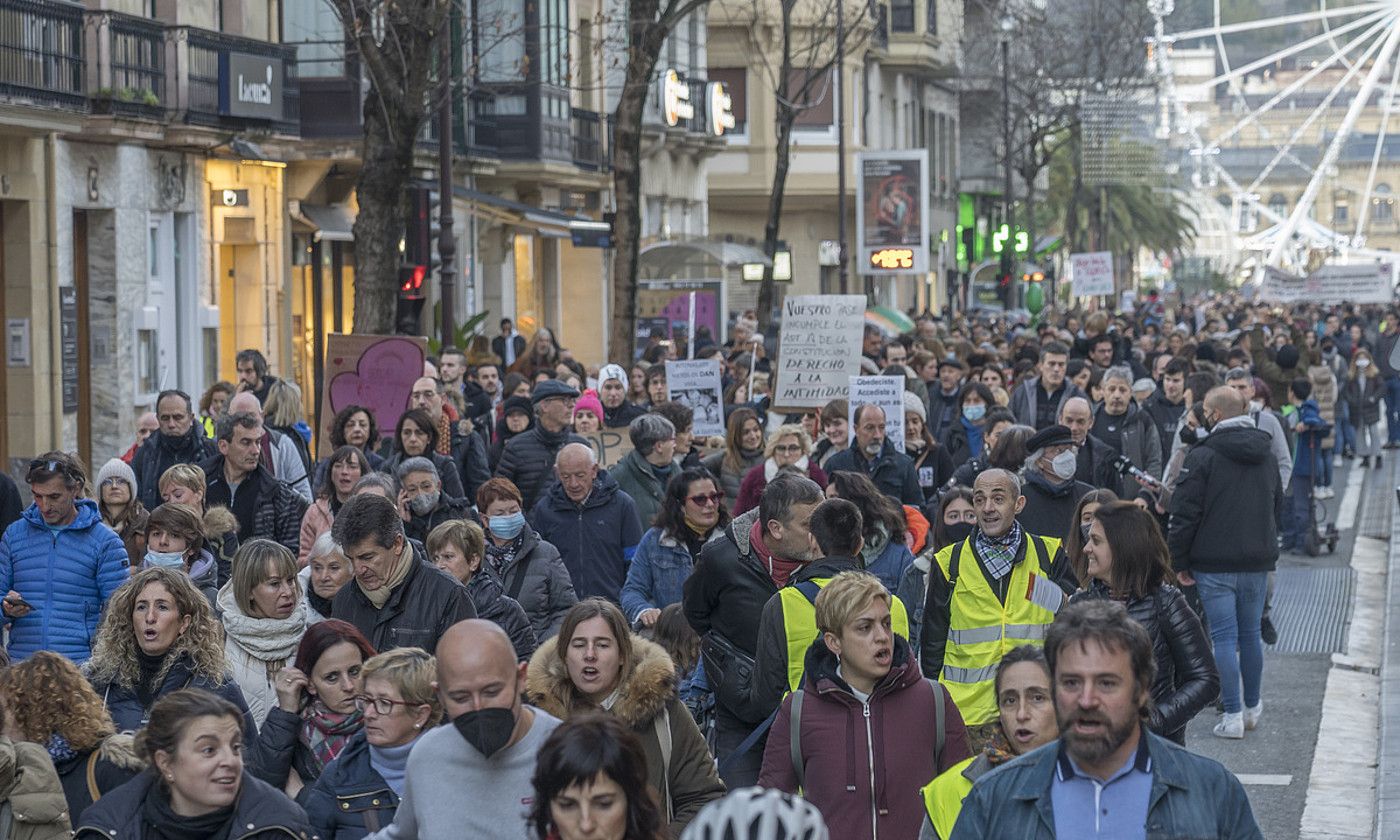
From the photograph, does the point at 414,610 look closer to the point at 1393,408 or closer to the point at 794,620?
the point at 794,620

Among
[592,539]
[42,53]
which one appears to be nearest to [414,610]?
[592,539]

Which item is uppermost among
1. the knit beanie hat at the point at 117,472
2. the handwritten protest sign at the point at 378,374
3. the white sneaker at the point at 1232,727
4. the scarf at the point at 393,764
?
the handwritten protest sign at the point at 378,374

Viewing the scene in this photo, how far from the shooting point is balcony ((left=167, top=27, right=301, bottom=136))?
1003 inches

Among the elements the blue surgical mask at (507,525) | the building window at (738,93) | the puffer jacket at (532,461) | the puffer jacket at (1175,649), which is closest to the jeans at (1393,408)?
the puffer jacket at (532,461)

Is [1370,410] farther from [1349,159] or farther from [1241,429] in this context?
[1349,159]

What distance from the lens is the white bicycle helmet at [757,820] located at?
355 cm

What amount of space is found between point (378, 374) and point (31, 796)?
33.8ft

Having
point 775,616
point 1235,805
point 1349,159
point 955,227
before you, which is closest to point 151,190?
point 775,616

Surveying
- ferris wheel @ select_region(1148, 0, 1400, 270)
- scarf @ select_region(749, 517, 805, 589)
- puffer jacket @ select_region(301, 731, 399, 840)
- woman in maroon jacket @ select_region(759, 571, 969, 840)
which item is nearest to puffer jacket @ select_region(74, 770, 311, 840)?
puffer jacket @ select_region(301, 731, 399, 840)

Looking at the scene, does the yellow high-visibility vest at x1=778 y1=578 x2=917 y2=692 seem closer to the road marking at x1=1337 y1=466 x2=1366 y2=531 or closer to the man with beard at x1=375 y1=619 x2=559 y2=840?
the man with beard at x1=375 y1=619 x2=559 y2=840

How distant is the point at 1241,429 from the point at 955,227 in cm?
6493

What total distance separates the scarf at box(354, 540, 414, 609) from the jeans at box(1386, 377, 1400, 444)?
2670cm

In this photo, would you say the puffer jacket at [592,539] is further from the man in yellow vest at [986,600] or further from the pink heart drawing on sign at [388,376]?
the pink heart drawing on sign at [388,376]

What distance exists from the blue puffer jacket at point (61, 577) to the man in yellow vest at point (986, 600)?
321 centimetres
